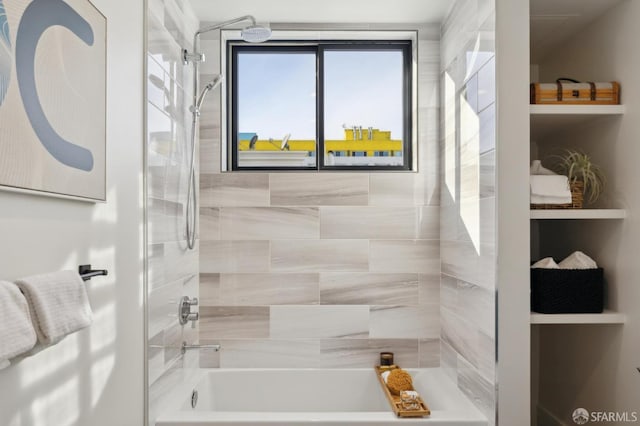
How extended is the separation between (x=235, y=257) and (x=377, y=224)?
84 centimetres

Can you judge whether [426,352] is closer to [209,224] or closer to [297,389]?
[297,389]

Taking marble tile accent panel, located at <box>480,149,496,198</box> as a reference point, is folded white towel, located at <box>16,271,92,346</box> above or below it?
below

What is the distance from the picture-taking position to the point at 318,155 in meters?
3.26

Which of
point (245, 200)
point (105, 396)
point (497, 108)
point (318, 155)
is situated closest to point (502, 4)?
point (497, 108)

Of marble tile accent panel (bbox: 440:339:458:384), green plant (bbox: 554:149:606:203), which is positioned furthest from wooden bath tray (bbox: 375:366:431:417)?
green plant (bbox: 554:149:606:203)

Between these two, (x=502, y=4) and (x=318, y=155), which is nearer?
(x=502, y=4)

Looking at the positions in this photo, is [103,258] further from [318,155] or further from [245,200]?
[318,155]

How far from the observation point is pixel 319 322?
309cm

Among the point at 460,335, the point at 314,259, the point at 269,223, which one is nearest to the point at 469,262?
the point at 460,335

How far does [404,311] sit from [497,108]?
1391 millimetres

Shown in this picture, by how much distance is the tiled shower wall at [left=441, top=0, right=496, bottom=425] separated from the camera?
2.20m

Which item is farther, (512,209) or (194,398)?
(194,398)

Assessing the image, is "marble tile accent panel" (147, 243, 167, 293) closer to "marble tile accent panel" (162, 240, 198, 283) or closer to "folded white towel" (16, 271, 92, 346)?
"marble tile accent panel" (162, 240, 198, 283)

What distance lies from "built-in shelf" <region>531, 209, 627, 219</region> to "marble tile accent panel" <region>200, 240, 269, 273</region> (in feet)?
5.00
